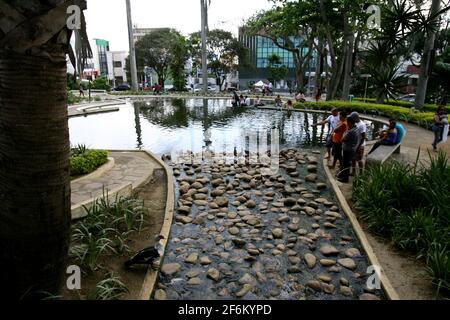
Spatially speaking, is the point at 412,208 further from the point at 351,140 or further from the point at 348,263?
the point at 351,140

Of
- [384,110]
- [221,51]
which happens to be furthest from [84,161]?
[221,51]

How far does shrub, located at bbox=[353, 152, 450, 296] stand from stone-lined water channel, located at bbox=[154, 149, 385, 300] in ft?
1.89

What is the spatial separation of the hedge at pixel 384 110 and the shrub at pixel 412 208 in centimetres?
846

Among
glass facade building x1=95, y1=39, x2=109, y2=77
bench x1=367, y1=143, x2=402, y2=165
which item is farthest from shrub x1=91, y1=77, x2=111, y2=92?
bench x1=367, y1=143, x2=402, y2=165

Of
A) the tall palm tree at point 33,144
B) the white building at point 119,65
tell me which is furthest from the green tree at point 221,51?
the tall palm tree at point 33,144

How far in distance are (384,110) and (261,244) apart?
1783 centimetres

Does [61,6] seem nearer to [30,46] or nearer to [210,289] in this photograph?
[30,46]

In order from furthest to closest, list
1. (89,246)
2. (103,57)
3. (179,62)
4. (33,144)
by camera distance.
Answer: (103,57) < (179,62) < (89,246) < (33,144)

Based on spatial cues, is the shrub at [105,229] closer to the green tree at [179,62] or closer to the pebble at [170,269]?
the pebble at [170,269]

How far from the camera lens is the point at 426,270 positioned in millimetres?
4410

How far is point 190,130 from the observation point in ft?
52.7
